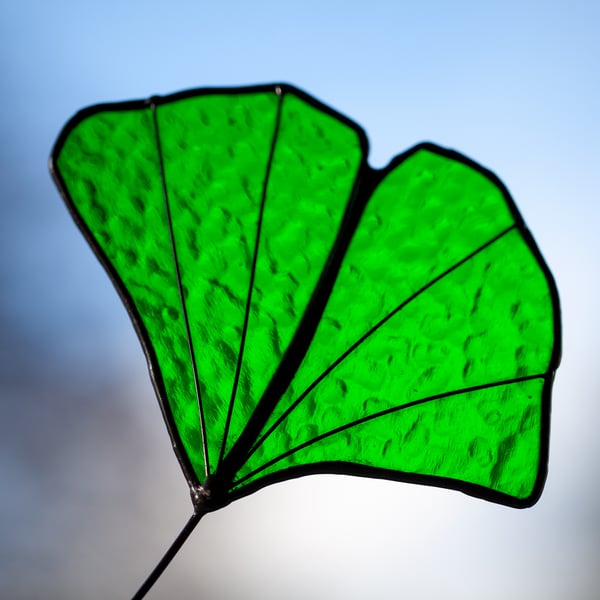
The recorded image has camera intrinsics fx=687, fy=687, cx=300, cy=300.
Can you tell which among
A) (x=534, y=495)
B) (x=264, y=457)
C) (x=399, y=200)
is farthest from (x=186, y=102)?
(x=534, y=495)

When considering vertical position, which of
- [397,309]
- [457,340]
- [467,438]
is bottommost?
[467,438]

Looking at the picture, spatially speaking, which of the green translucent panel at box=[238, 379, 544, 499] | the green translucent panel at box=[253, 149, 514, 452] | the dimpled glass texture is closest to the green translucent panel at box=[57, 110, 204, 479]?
the dimpled glass texture

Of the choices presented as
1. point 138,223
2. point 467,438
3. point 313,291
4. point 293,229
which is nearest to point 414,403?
point 467,438

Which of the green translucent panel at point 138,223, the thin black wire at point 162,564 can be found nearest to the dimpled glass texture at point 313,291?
the green translucent panel at point 138,223

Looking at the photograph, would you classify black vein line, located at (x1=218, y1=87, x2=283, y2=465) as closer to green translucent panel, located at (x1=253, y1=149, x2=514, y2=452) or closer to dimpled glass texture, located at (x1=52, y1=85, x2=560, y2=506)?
dimpled glass texture, located at (x1=52, y1=85, x2=560, y2=506)

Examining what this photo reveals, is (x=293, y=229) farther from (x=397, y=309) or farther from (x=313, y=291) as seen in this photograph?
(x=397, y=309)

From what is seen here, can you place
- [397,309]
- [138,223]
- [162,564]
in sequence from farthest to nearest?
1. [397,309]
2. [138,223]
3. [162,564]

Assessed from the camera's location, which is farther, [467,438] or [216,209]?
[467,438]
